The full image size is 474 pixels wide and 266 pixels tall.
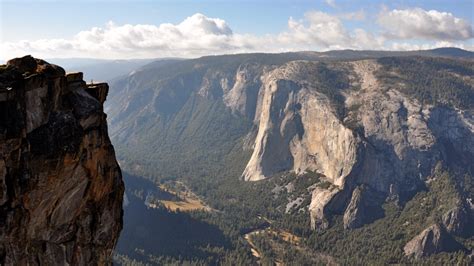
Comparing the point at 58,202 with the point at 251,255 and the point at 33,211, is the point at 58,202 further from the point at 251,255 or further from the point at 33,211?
the point at 251,255

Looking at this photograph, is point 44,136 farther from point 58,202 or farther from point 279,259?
point 279,259

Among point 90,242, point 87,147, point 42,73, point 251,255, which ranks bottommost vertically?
point 251,255

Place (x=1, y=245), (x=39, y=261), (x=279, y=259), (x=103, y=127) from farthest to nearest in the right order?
(x=279, y=259), (x=103, y=127), (x=39, y=261), (x=1, y=245)

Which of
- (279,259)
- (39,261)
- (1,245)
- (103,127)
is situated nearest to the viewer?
(1,245)

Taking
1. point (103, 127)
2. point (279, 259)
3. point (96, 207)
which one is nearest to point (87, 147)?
point (103, 127)

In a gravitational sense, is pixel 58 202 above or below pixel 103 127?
below

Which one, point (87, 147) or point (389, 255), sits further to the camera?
point (389, 255)

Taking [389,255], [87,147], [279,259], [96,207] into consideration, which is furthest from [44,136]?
[389,255]
